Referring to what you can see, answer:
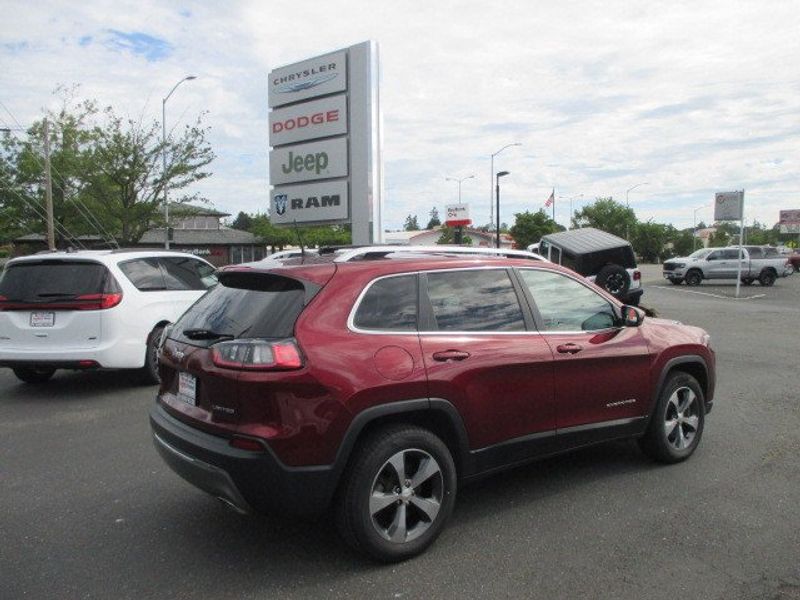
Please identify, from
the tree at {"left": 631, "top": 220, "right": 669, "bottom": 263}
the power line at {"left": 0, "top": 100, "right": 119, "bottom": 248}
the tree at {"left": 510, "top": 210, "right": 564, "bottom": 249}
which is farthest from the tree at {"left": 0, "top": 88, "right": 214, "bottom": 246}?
the tree at {"left": 631, "top": 220, "right": 669, "bottom": 263}

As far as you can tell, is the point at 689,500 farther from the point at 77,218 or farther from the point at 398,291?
the point at 77,218

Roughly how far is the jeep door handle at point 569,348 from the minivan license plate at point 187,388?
7.17 feet

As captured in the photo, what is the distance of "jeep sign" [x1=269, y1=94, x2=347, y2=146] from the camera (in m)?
13.6

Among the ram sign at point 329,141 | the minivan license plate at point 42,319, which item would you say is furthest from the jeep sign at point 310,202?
the minivan license plate at point 42,319

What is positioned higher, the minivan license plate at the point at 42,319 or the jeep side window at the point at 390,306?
the jeep side window at the point at 390,306

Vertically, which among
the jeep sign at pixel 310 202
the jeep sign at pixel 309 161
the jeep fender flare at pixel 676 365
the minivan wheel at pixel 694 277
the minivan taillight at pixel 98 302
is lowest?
the minivan wheel at pixel 694 277

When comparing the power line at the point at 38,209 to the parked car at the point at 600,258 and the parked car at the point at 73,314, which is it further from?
the parked car at the point at 73,314

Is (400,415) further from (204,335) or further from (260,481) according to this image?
(204,335)

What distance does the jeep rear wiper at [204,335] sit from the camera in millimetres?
3483

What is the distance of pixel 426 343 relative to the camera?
3.56m

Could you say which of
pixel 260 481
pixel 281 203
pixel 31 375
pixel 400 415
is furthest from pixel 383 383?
pixel 281 203

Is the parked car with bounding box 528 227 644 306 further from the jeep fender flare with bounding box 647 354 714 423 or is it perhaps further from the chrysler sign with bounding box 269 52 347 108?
the jeep fender flare with bounding box 647 354 714 423

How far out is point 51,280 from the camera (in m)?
7.26

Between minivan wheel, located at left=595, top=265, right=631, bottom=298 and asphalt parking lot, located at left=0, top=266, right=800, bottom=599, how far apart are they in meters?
9.08
